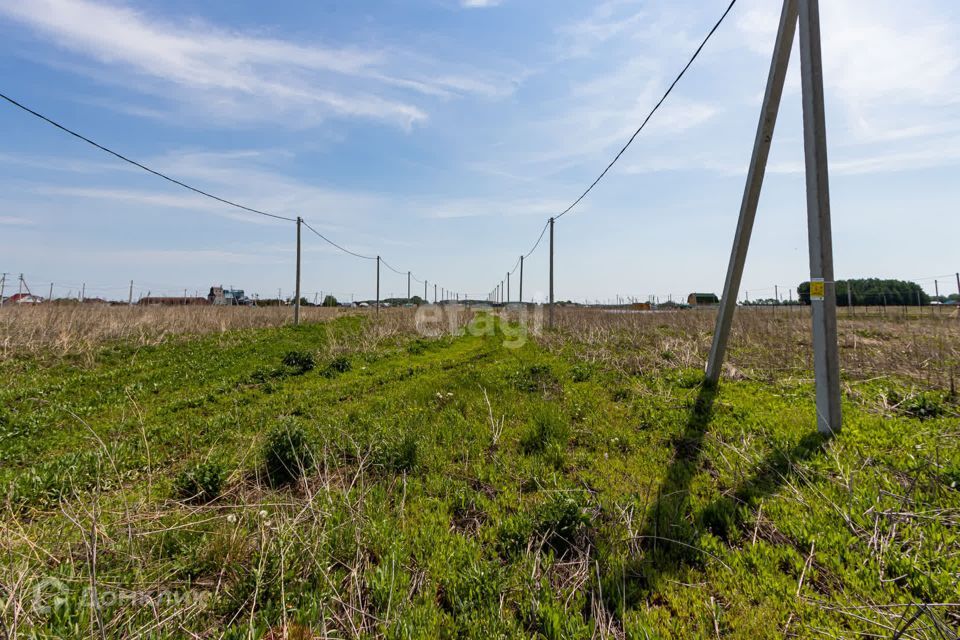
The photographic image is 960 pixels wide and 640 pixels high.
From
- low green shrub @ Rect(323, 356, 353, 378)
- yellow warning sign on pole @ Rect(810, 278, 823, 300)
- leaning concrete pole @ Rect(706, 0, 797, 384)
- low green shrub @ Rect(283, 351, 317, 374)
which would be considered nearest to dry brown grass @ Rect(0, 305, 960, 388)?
leaning concrete pole @ Rect(706, 0, 797, 384)

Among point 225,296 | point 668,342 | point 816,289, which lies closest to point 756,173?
point 816,289

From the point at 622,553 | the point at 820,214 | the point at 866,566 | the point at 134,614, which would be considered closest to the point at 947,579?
the point at 866,566

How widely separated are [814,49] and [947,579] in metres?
4.60

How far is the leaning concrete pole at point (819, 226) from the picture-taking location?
13.0ft

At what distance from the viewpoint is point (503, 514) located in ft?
9.77

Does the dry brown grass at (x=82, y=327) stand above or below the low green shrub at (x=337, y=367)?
above

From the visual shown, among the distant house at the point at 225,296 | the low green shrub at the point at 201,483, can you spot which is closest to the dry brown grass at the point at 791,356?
the low green shrub at the point at 201,483

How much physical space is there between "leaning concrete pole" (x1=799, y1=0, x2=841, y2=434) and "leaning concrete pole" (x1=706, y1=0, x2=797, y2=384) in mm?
645

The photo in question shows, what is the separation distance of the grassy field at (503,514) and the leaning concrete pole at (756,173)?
3.17 ft

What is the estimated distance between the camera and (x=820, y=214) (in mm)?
4031

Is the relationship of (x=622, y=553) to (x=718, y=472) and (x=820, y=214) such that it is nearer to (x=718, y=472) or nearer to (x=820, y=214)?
(x=718, y=472)

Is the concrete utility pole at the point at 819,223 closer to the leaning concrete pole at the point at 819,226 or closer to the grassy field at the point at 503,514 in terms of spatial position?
the leaning concrete pole at the point at 819,226

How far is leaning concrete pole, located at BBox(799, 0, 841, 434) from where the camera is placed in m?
3.95

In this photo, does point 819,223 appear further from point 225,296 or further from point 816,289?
point 225,296
